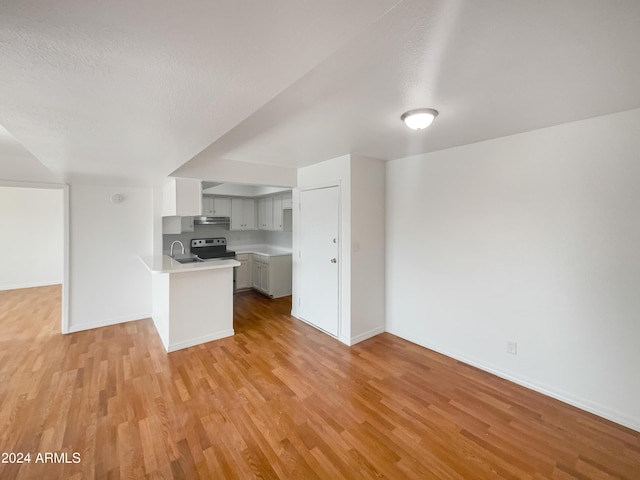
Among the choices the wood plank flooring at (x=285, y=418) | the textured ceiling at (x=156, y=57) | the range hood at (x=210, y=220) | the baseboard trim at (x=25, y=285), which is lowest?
the wood plank flooring at (x=285, y=418)

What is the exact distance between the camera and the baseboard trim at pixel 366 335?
340 centimetres

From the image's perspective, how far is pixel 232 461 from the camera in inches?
68.6

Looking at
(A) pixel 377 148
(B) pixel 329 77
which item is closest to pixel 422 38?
(B) pixel 329 77

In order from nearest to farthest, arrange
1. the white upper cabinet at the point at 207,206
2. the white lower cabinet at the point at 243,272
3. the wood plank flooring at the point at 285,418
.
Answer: the wood plank flooring at the point at 285,418, the white upper cabinet at the point at 207,206, the white lower cabinet at the point at 243,272

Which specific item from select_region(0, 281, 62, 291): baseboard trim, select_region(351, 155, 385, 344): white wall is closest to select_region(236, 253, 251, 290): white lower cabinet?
select_region(351, 155, 385, 344): white wall

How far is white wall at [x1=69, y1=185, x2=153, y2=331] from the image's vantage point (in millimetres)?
3727

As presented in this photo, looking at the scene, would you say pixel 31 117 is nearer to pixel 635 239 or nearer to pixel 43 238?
pixel 635 239

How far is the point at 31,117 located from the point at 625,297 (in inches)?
155

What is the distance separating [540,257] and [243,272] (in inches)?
192

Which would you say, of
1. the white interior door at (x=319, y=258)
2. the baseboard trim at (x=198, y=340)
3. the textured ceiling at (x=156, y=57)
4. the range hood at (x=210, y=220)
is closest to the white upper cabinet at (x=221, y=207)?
the range hood at (x=210, y=220)

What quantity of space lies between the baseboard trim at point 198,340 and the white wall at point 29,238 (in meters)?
5.46

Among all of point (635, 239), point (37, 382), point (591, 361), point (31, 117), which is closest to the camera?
point (31, 117)

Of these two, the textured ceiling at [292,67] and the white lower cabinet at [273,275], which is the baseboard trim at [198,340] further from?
the textured ceiling at [292,67]

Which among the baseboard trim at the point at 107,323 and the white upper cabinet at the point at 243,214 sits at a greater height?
the white upper cabinet at the point at 243,214
